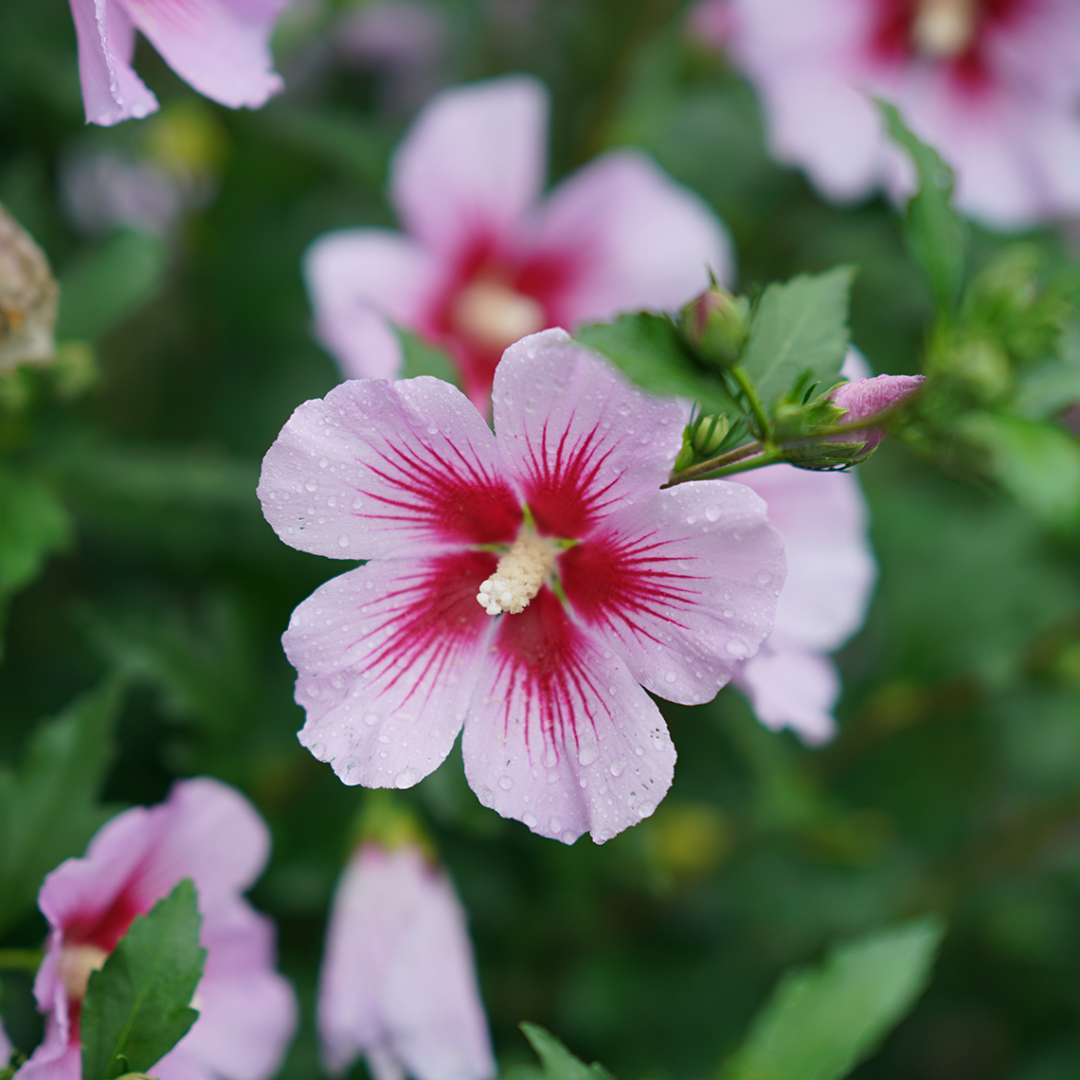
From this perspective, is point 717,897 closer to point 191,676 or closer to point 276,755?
point 276,755

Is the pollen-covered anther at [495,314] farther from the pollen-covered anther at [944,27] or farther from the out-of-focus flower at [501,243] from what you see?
the pollen-covered anther at [944,27]

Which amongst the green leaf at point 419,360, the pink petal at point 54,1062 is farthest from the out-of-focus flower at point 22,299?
the pink petal at point 54,1062

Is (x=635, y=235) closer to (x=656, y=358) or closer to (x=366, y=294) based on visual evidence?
(x=366, y=294)

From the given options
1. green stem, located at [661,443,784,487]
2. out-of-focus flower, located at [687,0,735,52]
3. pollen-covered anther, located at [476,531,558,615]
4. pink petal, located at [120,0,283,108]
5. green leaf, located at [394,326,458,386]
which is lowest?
out-of-focus flower, located at [687,0,735,52]

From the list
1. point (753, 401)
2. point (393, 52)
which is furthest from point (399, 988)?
point (393, 52)

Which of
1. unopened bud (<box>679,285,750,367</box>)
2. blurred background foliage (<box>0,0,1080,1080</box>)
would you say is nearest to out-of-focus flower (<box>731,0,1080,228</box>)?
blurred background foliage (<box>0,0,1080,1080</box>)

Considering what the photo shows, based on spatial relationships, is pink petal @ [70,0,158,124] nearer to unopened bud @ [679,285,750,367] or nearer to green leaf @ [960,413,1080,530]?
unopened bud @ [679,285,750,367]
